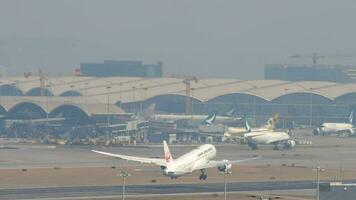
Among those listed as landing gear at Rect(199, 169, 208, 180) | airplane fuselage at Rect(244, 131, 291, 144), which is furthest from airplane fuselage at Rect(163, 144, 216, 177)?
airplane fuselage at Rect(244, 131, 291, 144)

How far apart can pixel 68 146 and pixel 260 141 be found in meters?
29.6

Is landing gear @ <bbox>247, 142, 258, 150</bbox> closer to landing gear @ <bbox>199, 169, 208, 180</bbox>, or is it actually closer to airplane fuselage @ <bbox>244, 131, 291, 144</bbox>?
airplane fuselage @ <bbox>244, 131, 291, 144</bbox>

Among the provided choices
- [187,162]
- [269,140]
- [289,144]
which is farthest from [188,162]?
[269,140]

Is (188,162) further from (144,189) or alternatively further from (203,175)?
(144,189)

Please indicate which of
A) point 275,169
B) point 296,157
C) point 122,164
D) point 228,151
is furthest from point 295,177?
point 228,151

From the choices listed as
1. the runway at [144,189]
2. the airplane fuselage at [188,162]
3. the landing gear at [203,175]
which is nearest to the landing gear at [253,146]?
the airplane fuselage at [188,162]

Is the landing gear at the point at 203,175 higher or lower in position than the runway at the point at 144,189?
higher

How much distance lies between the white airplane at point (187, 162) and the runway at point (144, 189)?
337 centimetres

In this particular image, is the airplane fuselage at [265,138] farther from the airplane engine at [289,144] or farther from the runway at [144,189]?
Result: the runway at [144,189]

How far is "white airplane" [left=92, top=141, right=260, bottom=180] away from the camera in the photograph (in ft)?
421

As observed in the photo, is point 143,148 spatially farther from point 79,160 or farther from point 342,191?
point 342,191

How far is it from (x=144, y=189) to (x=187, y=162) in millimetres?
12800

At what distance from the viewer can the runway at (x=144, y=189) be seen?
368 feet

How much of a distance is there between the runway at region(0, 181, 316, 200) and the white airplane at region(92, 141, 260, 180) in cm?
337
